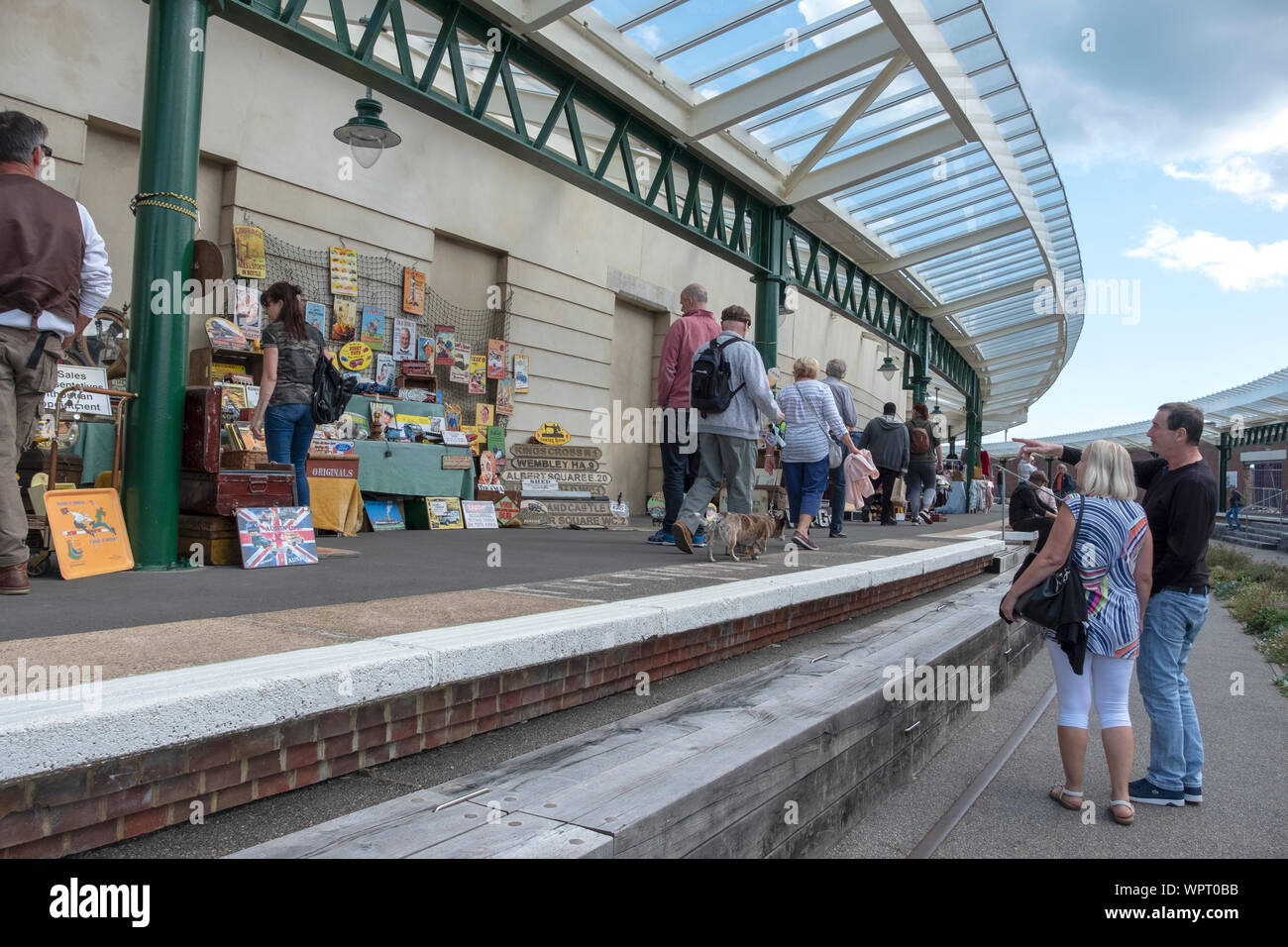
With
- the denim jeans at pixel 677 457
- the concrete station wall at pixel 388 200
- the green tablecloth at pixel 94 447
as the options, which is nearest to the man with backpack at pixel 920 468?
the concrete station wall at pixel 388 200

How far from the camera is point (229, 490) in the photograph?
5.34 metres

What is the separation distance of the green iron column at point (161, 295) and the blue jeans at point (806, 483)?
4.97 metres

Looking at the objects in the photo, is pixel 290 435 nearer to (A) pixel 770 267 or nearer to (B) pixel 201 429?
(B) pixel 201 429

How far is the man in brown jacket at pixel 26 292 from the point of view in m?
3.82

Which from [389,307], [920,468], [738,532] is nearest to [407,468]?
[389,307]

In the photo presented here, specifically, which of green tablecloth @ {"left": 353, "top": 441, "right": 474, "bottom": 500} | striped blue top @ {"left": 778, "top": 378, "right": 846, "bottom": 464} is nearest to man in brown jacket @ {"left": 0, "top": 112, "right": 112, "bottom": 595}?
green tablecloth @ {"left": 353, "top": 441, "right": 474, "bottom": 500}

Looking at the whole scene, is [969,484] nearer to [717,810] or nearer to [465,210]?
[465,210]

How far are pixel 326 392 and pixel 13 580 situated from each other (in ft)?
8.96

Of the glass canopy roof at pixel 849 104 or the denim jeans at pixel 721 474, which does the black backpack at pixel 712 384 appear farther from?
the glass canopy roof at pixel 849 104

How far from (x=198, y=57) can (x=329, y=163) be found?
5011 millimetres

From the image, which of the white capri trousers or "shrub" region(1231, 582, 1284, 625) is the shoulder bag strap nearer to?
the white capri trousers

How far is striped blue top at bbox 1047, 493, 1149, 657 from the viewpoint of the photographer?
356cm
